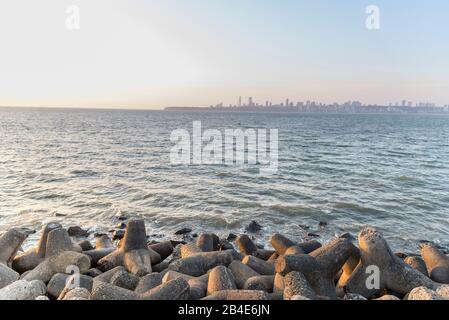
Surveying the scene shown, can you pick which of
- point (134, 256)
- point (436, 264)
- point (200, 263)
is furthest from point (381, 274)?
point (134, 256)

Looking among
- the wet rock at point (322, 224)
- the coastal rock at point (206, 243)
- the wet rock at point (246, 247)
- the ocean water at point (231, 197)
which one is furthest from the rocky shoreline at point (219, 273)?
the wet rock at point (322, 224)

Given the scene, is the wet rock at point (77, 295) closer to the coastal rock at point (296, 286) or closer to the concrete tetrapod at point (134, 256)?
the concrete tetrapod at point (134, 256)

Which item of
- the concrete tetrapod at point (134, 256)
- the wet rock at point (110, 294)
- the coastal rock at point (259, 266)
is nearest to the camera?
the wet rock at point (110, 294)

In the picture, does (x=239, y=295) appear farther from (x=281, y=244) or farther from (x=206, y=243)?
(x=206, y=243)

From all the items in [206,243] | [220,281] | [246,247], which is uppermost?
[220,281]

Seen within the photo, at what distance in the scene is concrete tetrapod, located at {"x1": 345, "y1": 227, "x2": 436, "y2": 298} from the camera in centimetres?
642

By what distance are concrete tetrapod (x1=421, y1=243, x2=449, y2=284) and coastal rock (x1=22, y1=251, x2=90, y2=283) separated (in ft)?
24.5

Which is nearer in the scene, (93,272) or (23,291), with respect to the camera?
(23,291)

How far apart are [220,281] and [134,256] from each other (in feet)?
8.48

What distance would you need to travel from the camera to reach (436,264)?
785 centimetres

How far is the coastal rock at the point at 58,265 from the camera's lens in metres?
6.83

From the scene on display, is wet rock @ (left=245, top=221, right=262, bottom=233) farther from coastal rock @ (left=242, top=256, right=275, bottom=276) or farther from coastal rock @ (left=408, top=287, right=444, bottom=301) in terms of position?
coastal rock @ (left=408, top=287, right=444, bottom=301)

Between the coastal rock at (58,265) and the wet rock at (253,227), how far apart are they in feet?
22.6

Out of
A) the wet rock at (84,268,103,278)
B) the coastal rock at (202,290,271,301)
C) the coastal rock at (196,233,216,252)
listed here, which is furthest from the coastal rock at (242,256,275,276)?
the wet rock at (84,268,103,278)
